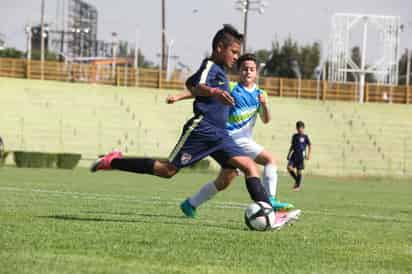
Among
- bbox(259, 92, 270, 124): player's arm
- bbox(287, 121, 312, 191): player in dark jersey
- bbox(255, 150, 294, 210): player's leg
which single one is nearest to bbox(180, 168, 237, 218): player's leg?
bbox(255, 150, 294, 210): player's leg

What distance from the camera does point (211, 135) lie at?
33.9 feet

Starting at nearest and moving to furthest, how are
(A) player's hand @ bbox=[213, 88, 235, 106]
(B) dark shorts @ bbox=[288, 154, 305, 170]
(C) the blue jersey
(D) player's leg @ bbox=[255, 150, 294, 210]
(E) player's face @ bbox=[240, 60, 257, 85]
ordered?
(A) player's hand @ bbox=[213, 88, 235, 106]
(E) player's face @ bbox=[240, 60, 257, 85]
(D) player's leg @ bbox=[255, 150, 294, 210]
(C) the blue jersey
(B) dark shorts @ bbox=[288, 154, 305, 170]

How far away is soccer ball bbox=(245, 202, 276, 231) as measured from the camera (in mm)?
10023

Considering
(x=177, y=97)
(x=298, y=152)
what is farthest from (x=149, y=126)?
(x=177, y=97)

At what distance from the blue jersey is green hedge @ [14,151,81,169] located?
3003 centimetres

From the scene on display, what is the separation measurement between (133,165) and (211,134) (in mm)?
868

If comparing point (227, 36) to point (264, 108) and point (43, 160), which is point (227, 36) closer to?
point (264, 108)

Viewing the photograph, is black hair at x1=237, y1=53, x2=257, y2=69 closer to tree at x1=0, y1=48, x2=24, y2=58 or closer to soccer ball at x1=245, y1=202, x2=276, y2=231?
soccer ball at x1=245, y1=202, x2=276, y2=231

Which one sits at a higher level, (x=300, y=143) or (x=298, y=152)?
(x=300, y=143)

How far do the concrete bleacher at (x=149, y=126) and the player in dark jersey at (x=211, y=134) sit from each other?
38207mm

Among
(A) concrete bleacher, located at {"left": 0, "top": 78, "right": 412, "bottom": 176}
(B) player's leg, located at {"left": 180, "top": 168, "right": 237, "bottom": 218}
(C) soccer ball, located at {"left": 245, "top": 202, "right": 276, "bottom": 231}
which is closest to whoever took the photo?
(C) soccer ball, located at {"left": 245, "top": 202, "right": 276, "bottom": 231}

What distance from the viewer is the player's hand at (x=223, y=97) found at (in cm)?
972

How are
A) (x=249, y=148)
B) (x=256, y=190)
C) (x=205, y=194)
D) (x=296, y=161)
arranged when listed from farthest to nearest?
(x=296, y=161) → (x=249, y=148) → (x=205, y=194) → (x=256, y=190)

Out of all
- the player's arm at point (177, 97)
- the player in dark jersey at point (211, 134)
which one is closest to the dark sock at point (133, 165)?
the player in dark jersey at point (211, 134)
